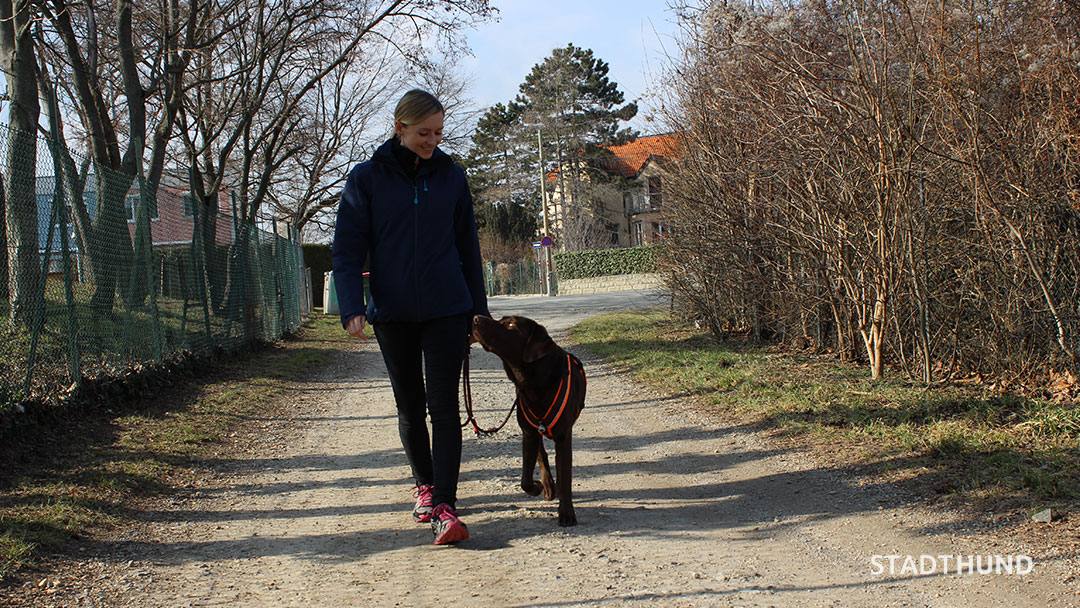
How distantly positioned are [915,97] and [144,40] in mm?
14137

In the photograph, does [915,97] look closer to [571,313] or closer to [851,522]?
[851,522]

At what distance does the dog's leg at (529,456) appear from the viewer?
175 inches

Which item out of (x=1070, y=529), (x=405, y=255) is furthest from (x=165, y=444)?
(x=1070, y=529)

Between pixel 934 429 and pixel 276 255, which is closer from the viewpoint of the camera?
pixel 934 429

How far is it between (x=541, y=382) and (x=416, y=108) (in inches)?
56.9

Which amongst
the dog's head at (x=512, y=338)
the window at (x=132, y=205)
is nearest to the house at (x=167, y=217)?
the window at (x=132, y=205)

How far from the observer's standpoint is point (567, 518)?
4.11m

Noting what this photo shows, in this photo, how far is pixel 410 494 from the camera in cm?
484

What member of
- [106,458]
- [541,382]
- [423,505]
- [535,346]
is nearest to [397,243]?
[535,346]

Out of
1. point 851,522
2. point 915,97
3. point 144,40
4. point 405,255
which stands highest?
point 144,40

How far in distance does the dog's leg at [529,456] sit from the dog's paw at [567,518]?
0.44m

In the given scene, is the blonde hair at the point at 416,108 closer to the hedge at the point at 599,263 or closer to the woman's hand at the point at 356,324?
the woman's hand at the point at 356,324

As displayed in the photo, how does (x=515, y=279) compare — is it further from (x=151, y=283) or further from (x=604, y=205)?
(x=151, y=283)

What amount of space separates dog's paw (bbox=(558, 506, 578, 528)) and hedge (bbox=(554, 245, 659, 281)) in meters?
34.1
